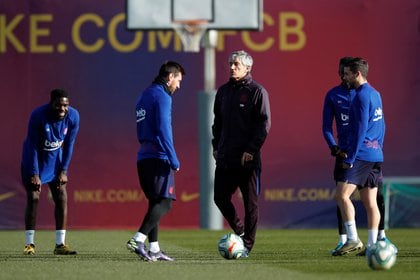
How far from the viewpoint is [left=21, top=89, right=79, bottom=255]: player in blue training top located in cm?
Result: 1247

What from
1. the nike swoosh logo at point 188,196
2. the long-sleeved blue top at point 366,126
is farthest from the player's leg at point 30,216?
Answer: the nike swoosh logo at point 188,196

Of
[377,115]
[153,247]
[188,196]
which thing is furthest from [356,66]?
[188,196]

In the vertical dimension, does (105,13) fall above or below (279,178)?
above

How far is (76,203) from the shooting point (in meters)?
19.2

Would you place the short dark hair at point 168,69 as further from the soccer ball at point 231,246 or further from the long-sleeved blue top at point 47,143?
the long-sleeved blue top at point 47,143

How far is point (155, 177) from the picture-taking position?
10.9 metres

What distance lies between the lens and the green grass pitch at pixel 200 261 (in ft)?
31.2

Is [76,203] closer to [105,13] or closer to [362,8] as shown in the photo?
[105,13]

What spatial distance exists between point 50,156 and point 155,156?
85.5 inches

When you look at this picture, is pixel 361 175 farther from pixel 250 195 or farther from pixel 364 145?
pixel 250 195

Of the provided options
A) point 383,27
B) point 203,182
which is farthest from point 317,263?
point 383,27

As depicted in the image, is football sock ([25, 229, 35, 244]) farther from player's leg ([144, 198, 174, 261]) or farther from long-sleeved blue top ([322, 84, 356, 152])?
long-sleeved blue top ([322, 84, 356, 152])

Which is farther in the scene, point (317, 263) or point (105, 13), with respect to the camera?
point (105, 13)

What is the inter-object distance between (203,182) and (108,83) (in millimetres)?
2318
